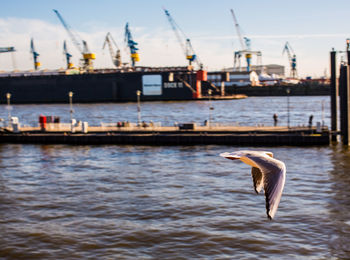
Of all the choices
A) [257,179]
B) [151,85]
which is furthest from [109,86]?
[257,179]

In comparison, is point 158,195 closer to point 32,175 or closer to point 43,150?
point 32,175

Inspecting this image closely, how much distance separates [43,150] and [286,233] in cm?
2938

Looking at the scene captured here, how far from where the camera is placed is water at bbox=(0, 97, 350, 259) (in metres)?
19.0

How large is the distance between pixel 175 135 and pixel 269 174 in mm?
36597

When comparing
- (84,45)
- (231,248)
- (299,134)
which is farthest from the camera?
(84,45)

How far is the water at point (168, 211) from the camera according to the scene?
19.0 meters

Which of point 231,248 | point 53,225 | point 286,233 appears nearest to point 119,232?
point 53,225

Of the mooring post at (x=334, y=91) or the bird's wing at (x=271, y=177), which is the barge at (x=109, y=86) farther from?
the bird's wing at (x=271, y=177)

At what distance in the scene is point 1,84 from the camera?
6280 inches

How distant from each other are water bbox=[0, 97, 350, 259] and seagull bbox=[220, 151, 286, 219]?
8.91 metres

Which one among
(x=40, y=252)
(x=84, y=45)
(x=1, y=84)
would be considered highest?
(x=84, y=45)

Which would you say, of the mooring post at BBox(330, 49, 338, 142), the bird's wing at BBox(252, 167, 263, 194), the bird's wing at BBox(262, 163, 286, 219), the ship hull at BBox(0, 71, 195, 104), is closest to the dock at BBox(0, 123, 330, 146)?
the mooring post at BBox(330, 49, 338, 142)

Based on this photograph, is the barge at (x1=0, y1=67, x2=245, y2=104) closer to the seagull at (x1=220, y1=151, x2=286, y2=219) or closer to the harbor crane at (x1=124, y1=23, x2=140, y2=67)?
the harbor crane at (x1=124, y1=23, x2=140, y2=67)

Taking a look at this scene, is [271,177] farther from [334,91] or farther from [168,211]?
[334,91]
